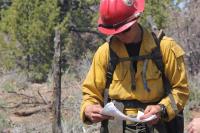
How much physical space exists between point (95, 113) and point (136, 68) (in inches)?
15.0

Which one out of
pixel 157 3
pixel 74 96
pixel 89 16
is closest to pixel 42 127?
pixel 74 96

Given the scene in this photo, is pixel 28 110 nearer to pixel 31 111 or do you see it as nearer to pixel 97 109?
pixel 31 111

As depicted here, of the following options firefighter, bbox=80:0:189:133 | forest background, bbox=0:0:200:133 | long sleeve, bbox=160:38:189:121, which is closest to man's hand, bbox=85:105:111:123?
firefighter, bbox=80:0:189:133

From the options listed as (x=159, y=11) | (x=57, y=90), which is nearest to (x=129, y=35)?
(x=57, y=90)

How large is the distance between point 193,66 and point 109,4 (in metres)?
11.4

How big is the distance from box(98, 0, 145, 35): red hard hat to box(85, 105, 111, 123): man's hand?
48 centimetres

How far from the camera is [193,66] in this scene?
49.2 ft

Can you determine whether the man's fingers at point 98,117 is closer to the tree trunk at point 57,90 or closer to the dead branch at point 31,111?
the tree trunk at point 57,90

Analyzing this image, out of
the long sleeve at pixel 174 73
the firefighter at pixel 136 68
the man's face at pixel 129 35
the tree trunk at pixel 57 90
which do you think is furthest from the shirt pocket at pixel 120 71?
the tree trunk at pixel 57 90

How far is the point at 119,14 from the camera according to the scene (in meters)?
3.75

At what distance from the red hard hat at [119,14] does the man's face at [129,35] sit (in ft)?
0.16

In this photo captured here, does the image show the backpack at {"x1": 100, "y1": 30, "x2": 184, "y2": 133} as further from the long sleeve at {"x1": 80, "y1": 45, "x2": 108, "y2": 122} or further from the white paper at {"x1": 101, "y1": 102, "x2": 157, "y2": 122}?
the white paper at {"x1": 101, "y1": 102, "x2": 157, "y2": 122}

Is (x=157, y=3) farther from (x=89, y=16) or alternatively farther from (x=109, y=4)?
(x=109, y=4)

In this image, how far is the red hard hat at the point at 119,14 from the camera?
12.2 feet
